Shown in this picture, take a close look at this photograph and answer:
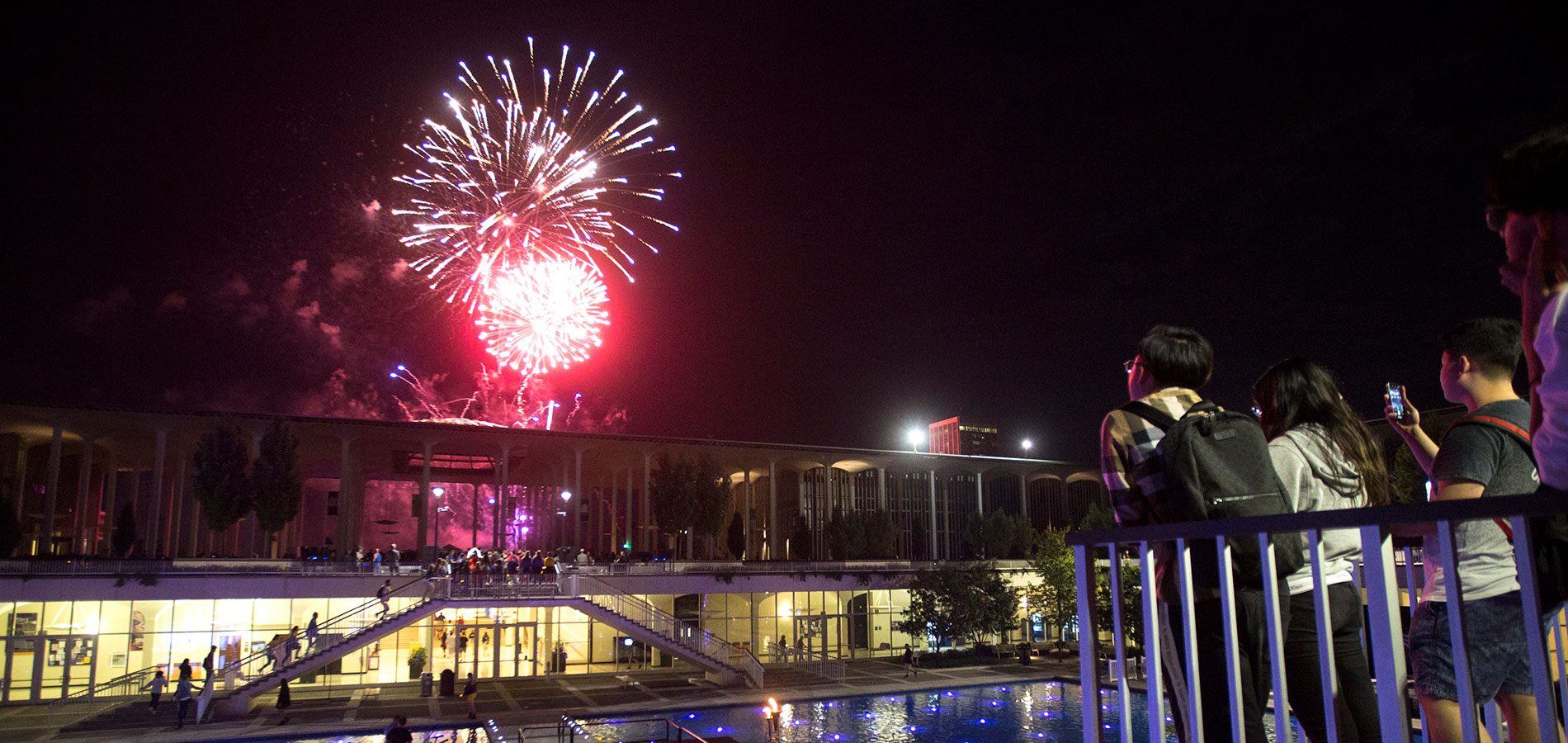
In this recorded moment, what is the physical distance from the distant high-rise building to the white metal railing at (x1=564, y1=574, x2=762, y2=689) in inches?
3067

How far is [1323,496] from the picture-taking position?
3883 millimetres

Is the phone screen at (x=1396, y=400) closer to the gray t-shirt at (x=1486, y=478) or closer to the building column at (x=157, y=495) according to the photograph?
the gray t-shirt at (x=1486, y=478)

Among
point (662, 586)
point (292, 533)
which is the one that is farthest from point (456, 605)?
point (292, 533)

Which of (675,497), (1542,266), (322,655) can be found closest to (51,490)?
(322,655)

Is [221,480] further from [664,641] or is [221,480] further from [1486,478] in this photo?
[1486,478]

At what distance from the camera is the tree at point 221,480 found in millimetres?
31938

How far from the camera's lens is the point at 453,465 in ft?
161

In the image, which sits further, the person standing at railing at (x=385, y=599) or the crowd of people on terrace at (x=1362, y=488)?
the person standing at railing at (x=385, y=599)

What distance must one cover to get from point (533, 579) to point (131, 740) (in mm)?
11767

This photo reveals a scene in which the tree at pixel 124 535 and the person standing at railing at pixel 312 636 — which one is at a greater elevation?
the tree at pixel 124 535

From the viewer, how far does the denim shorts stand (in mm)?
3018

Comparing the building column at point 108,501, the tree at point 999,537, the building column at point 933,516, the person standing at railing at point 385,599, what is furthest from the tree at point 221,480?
the tree at point 999,537

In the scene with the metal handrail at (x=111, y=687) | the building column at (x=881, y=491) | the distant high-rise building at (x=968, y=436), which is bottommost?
the metal handrail at (x=111, y=687)

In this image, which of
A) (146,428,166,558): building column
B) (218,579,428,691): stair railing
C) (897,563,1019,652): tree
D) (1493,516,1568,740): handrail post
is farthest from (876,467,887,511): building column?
(1493,516,1568,740): handrail post
